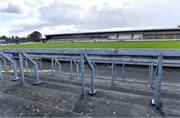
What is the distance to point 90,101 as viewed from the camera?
345 cm

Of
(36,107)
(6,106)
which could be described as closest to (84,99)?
(36,107)

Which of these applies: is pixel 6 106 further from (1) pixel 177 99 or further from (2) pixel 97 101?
(1) pixel 177 99

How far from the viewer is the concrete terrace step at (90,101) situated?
300 centimetres

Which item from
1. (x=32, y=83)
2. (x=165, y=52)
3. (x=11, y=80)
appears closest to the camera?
(x=165, y=52)

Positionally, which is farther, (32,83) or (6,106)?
(32,83)

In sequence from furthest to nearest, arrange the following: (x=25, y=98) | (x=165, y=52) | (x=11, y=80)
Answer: (x=11, y=80) < (x=25, y=98) < (x=165, y=52)

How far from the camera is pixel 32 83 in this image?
4820 mm

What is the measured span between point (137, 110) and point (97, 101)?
831 mm

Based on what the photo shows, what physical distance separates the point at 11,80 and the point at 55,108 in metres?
2.74

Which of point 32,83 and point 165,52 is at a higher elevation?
point 165,52

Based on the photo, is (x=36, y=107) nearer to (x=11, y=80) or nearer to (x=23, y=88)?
(x=23, y=88)

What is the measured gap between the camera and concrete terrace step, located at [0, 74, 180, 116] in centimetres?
300

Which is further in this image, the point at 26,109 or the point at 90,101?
the point at 90,101

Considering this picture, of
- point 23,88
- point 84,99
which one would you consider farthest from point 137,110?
point 23,88
